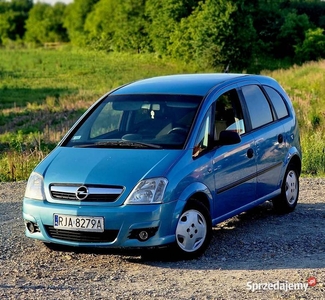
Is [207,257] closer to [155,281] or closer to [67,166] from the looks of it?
[155,281]

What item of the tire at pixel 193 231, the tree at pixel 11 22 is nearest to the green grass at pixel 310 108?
the tire at pixel 193 231

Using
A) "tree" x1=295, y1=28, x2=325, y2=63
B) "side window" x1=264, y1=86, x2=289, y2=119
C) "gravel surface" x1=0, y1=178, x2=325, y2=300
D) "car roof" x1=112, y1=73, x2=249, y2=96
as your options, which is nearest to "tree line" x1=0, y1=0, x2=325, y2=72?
"tree" x1=295, y1=28, x2=325, y2=63

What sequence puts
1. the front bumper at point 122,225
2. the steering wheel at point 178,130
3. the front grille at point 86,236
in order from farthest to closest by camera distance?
the steering wheel at point 178,130, the front grille at point 86,236, the front bumper at point 122,225

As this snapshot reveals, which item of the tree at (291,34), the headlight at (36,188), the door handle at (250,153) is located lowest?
the tree at (291,34)

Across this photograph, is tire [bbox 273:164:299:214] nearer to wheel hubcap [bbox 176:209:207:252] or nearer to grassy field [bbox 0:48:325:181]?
wheel hubcap [bbox 176:209:207:252]

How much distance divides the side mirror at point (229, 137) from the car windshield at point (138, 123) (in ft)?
1.15

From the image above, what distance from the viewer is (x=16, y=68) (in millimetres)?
61562

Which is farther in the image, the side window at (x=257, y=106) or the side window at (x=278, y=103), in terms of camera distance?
the side window at (x=278, y=103)

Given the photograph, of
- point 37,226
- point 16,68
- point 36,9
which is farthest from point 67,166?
point 36,9

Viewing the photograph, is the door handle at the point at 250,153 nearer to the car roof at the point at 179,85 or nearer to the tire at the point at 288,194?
the car roof at the point at 179,85

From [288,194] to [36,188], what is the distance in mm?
3478

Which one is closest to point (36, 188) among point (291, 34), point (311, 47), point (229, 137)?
point (229, 137)

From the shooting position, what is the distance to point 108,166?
7.02 m
